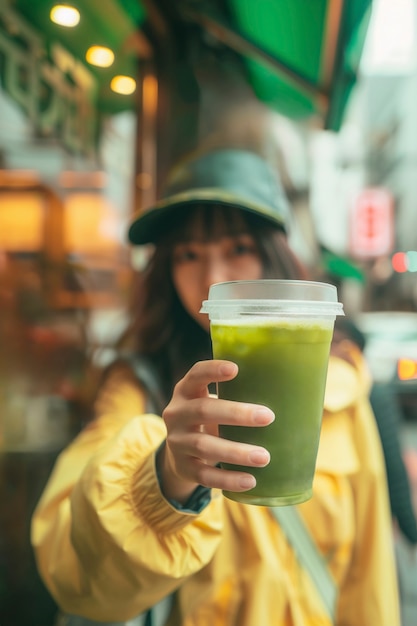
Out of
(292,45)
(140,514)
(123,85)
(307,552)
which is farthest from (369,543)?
(123,85)

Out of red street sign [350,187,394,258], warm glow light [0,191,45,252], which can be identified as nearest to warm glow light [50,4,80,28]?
warm glow light [0,191,45,252]

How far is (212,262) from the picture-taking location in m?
0.75

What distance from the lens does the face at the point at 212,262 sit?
74cm

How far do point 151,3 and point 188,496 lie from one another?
104cm

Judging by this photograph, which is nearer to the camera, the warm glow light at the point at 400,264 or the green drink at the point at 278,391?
the green drink at the point at 278,391

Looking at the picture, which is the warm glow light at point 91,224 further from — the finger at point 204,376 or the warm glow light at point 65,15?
the finger at point 204,376

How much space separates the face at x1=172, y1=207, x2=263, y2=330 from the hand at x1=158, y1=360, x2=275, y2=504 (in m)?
0.17

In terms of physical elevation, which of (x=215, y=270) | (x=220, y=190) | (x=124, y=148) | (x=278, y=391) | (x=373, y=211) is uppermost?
(x=373, y=211)

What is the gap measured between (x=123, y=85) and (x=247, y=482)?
106 centimetres

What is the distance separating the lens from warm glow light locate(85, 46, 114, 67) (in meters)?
1.22

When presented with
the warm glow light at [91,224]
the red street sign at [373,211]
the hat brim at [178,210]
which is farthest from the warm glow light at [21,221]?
the red street sign at [373,211]

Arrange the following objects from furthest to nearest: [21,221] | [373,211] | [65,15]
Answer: [373,211]
[21,221]
[65,15]

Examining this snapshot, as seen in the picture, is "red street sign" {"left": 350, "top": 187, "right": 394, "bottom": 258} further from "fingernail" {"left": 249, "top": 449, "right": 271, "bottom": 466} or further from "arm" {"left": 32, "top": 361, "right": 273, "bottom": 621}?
"fingernail" {"left": 249, "top": 449, "right": 271, "bottom": 466}

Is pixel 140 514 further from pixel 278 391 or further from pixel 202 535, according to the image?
pixel 278 391
